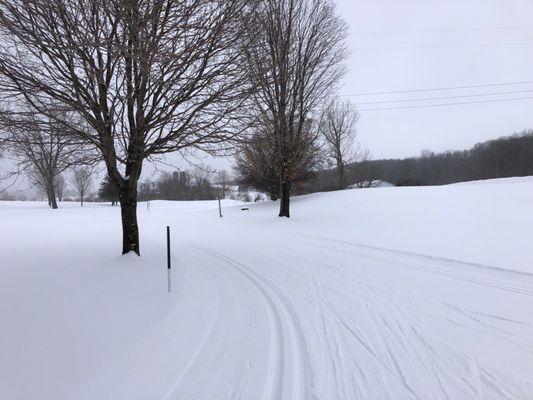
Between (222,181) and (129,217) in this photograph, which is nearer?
(129,217)

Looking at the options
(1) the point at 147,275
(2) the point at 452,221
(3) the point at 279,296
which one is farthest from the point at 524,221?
(1) the point at 147,275

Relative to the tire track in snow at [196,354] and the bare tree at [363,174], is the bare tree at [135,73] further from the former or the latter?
the bare tree at [363,174]

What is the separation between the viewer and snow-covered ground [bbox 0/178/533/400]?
3458 millimetres

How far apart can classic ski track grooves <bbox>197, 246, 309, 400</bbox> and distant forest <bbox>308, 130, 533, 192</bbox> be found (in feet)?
123

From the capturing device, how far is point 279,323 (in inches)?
196

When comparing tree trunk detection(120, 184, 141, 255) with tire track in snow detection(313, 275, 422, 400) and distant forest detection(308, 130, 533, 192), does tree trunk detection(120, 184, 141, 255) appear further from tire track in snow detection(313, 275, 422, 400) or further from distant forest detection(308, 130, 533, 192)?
distant forest detection(308, 130, 533, 192)

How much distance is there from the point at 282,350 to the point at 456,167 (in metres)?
94.2

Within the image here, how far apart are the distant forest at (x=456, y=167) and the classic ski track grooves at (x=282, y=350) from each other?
37.6 meters

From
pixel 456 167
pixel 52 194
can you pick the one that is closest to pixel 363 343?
pixel 52 194

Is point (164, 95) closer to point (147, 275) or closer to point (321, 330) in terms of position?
point (147, 275)

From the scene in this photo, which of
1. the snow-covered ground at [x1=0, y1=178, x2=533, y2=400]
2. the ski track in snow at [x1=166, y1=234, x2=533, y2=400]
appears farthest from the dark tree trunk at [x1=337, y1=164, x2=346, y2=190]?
the ski track in snow at [x1=166, y1=234, x2=533, y2=400]

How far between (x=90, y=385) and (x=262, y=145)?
7795 mm

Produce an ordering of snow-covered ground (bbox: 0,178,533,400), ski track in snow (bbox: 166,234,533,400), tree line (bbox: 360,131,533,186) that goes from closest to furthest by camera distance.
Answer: ski track in snow (bbox: 166,234,533,400) < snow-covered ground (bbox: 0,178,533,400) < tree line (bbox: 360,131,533,186)

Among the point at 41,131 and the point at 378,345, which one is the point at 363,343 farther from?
the point at 41,131
